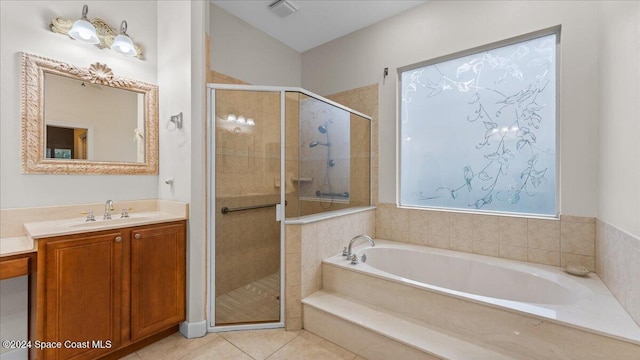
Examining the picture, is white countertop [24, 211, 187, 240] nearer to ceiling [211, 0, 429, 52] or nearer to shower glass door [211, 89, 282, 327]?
shower glass door [211, 89, 282, 327]

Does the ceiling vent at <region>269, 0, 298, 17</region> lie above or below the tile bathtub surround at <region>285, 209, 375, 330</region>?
above

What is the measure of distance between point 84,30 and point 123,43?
228mm

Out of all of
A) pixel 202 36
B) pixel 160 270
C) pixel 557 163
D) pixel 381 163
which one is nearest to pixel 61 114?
pixel 202 36

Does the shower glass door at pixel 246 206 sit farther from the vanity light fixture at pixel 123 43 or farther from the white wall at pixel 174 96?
the vanity light fixture at pixel 123 43

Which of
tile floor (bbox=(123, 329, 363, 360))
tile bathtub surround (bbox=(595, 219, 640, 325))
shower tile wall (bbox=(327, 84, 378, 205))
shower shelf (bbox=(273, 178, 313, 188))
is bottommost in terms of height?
tile floor (bbox=(123, 329, 363, 360))

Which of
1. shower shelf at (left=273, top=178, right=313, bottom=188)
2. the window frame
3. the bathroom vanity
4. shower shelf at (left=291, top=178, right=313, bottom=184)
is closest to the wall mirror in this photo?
the bathroom vanity

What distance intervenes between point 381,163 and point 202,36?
2.10m

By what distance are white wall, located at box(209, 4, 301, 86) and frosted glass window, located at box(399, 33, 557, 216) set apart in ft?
5.17

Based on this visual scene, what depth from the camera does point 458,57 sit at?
8.36ft

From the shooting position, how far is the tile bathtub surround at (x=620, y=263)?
1315 millimetres

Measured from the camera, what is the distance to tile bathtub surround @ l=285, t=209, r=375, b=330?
2045 mm

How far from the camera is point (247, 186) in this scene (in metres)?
2.25

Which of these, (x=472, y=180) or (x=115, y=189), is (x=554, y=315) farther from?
(x=115, y=189)

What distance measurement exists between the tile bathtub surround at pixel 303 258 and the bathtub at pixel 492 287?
0.35 feet
